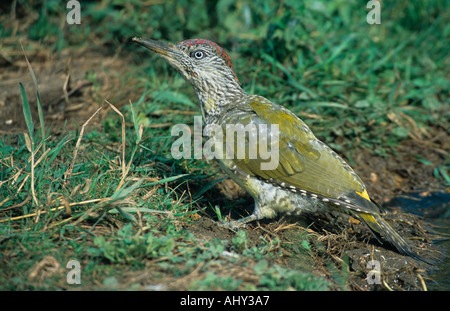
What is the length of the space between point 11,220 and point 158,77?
10.9 ft

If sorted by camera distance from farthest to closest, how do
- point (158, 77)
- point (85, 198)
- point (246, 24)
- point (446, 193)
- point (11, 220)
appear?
point (246, 24)
point (158, 77)
point (446, 193)
point (85, 198)
point (11, 220)

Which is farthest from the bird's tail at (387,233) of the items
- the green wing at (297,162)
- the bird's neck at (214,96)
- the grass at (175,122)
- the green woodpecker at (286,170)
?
the bird's neck at (214,96)

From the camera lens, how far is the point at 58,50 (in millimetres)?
6770

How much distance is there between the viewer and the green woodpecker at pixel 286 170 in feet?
13.5

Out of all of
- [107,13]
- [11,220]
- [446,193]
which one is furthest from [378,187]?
[107,13]

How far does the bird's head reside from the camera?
4699 mm

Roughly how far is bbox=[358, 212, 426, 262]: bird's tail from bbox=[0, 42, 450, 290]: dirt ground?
8 centimetres

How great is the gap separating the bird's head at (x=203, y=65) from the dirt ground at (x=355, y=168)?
93cm

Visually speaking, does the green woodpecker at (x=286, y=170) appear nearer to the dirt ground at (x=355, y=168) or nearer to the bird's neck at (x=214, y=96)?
the bird's neck at (x=214, y=96)

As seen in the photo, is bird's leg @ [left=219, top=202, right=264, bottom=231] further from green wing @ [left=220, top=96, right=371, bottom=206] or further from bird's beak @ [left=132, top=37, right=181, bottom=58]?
bird's beak @ [left=132, top=37, right=181, bottom=58]

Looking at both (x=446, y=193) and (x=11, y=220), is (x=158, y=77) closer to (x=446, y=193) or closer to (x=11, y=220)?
(x=11, y=220)

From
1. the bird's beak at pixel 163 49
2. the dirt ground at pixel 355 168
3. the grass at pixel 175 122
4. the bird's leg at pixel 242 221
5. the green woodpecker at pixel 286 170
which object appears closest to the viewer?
the grass at pixel 175 122

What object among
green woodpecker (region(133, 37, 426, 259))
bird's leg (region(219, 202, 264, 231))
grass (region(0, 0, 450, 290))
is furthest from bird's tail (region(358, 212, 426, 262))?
bird's leg (region(219, 202, 264, 231))

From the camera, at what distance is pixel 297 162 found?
4.24 meters
